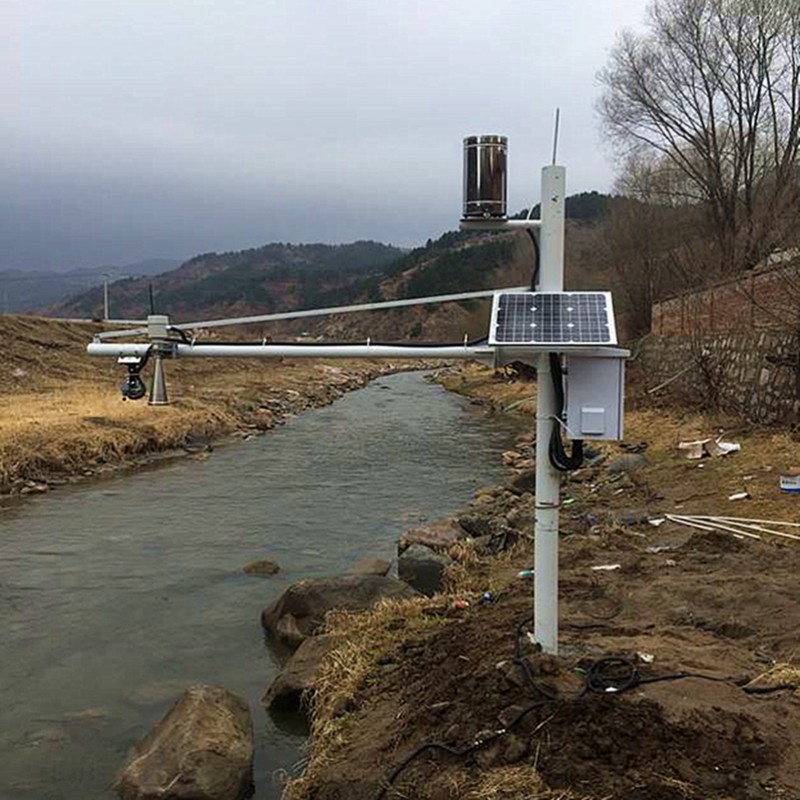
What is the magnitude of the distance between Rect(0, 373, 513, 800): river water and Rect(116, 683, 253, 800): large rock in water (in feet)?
0.77

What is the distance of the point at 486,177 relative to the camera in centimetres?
451

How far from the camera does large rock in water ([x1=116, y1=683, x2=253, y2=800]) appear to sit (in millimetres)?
4996

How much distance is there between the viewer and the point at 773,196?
23.8 meters

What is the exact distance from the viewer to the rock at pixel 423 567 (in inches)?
346

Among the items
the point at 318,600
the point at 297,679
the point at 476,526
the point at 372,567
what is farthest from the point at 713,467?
the point at 297,679

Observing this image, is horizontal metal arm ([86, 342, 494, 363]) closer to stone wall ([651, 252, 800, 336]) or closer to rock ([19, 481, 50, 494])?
rock ([19, 481, 50, 494])

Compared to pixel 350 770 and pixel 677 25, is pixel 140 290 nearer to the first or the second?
pixel 677 25

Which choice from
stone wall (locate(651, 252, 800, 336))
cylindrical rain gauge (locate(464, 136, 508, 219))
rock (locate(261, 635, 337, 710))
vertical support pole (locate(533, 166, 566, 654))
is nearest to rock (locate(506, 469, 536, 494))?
stone wall (locate(651, 252, 800, 336))

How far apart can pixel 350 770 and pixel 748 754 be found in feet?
6.61

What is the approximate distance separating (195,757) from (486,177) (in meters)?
3.82

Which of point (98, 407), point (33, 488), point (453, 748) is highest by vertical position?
point (453, 748)

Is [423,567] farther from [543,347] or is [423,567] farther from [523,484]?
[543,347]

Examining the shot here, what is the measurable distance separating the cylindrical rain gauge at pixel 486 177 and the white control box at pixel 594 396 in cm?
90

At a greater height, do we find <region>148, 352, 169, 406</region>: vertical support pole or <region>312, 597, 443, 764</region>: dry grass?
<region>148, 352, 169, 406</region>: vertical support pole
